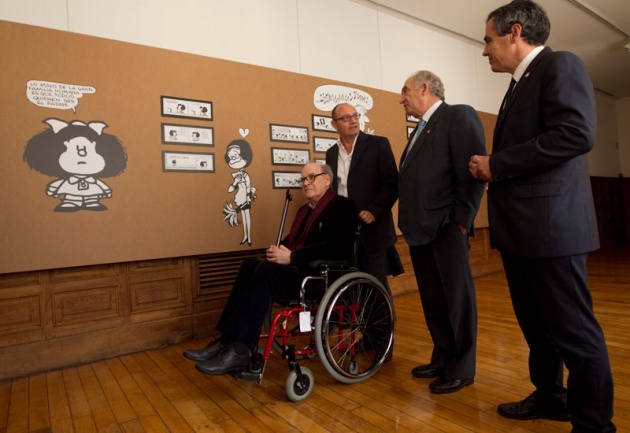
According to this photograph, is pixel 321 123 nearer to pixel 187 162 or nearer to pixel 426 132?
pixel 187 162

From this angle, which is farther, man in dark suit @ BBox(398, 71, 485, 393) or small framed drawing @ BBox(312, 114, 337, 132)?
small framed drawing @ BBox(312, 114, 337, 132)

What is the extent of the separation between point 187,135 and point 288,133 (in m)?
0.84

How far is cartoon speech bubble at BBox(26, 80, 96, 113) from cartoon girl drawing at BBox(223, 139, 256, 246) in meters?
0.99

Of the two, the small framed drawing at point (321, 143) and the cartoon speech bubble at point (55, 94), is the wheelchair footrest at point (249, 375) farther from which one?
the small framed drawing at point (321, 143)

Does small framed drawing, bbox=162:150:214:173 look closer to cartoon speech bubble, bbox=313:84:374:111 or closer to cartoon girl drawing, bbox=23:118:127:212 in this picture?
cartoon girl drawing, bbox=23:118:127:212

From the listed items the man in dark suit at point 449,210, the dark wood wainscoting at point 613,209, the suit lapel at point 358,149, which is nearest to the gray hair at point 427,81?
the man in dark suit at point 449,210

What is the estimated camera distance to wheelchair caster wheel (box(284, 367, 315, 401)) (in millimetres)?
1796

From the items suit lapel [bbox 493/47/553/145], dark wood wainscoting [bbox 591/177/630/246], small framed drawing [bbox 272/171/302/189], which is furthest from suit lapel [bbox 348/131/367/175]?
dark wood wainscoting [bbox 591/177/630/246]

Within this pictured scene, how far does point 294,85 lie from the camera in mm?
3441

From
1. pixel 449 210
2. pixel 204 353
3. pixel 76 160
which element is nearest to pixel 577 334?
pixel 449 210

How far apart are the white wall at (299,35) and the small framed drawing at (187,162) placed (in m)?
0.75

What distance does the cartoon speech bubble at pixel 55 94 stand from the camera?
2393mm

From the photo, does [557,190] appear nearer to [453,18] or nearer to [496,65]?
[496,65]

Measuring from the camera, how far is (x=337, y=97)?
3.74 meters
